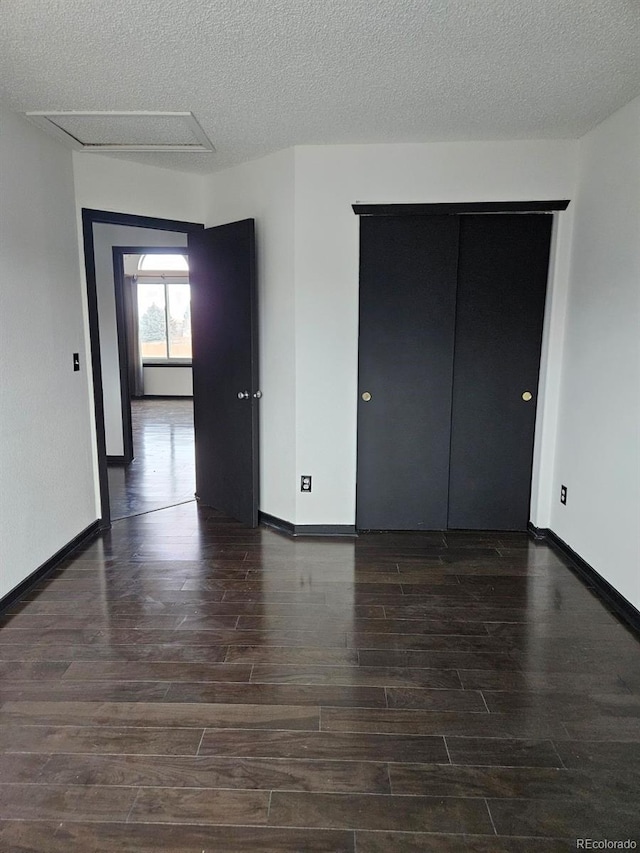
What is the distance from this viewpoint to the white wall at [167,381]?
10.3m

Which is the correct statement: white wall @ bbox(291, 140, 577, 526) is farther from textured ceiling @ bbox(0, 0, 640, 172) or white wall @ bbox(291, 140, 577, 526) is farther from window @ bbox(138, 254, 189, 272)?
window @ bbox(138, 254, 189, 272)

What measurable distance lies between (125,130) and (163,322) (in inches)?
299

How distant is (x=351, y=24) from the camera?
2006 millimetres

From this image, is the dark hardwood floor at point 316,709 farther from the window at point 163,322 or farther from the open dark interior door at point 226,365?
the window at point 163,322

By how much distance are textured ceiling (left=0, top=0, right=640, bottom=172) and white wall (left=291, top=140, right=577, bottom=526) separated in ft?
0.70

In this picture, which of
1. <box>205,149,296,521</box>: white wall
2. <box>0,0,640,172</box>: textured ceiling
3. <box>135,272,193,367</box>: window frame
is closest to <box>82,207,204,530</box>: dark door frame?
<box>205,149,296,521</box>: white wall

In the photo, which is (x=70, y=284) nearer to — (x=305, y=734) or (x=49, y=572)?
(x=49, y=572)

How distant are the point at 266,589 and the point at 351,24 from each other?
2550 mm

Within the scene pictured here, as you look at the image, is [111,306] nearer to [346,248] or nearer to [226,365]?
[226,365]

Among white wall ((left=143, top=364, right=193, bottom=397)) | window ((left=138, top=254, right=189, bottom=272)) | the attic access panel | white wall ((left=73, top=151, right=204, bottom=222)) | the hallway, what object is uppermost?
window ((left=138, top=254, right=189, bottom=272))

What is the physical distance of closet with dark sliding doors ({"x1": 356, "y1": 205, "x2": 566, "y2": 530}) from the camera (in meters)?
3.52

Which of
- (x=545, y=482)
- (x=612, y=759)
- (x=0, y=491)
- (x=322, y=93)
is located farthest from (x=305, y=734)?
(x=322, y=93)

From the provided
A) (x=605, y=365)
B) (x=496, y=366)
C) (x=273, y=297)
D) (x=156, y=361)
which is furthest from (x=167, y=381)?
(x=605, y=365)

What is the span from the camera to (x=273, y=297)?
146 inches
